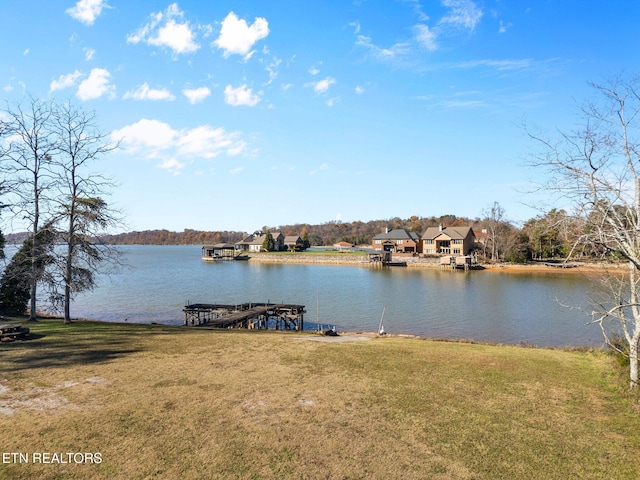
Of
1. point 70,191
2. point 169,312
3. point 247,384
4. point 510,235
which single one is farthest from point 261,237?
point 247,384

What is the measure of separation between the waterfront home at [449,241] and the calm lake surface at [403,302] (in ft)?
84.0

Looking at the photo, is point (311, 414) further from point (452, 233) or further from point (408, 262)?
point (452, 233)

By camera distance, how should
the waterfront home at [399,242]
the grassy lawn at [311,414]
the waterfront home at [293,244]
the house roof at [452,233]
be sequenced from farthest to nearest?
the waterfront home at [293,244] → the waterfront home at [399,242] → the house roof at [452,233] → the grassy lawn at [311,414]

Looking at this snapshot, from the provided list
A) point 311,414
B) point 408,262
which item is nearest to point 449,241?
point 408,262

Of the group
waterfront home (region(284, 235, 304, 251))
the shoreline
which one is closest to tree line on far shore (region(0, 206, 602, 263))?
the shoreline

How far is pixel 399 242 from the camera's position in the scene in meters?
108

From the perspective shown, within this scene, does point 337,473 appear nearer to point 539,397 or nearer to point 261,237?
point 539,397

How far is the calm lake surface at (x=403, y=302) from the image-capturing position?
30.0 metres

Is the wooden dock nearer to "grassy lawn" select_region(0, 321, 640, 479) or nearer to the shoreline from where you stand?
"grassy lawn" select_region(0, 321, 640, 479)

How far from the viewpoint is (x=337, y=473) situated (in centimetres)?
Answer: 709

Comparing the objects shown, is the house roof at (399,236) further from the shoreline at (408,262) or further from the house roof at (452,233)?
the shoreline at (408,262)

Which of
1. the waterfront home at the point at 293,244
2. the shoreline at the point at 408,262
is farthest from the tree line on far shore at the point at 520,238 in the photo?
the waterfront home at the point at 293,244

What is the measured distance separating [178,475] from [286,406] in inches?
138

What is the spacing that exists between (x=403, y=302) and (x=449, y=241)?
59732mm
